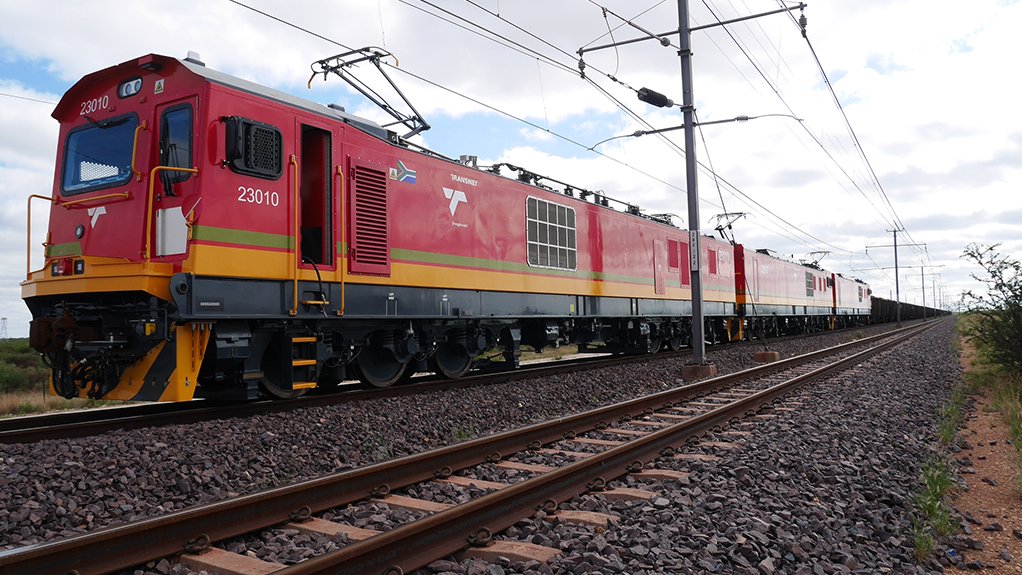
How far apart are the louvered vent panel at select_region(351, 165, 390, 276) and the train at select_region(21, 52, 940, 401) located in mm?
23

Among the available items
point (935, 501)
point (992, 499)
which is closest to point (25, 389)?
point (935, 501)

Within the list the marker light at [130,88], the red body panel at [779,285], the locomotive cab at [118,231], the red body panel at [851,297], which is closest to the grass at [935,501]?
the locomotive cab at [118,231]

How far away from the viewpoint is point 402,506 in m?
4.54

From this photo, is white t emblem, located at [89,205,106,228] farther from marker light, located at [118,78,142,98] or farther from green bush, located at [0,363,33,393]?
green bush, located at [0,363,33,393]

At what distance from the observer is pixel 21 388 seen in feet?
55.3

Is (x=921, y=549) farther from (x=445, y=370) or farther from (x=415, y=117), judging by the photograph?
(x=415, y=117)

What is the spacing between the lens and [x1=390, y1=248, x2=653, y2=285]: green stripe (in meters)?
9.50

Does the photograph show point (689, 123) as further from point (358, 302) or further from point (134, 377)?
point (134, 377)

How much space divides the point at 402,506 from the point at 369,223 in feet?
16.3

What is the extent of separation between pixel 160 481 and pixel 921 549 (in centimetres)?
490

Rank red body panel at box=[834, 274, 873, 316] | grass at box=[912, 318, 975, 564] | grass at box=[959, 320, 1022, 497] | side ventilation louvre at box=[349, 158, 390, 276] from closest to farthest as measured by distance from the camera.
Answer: grass at box=[912, 318, 975, 564] → grass at box=[959, 320, 1022, 497] → side ventilation louvre at box=[349, 158, 390, 276] → red body panel at box=[834, 274, 873, 316]

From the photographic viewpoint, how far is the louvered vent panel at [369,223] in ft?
28.2

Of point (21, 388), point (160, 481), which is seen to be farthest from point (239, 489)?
point (21, 388)

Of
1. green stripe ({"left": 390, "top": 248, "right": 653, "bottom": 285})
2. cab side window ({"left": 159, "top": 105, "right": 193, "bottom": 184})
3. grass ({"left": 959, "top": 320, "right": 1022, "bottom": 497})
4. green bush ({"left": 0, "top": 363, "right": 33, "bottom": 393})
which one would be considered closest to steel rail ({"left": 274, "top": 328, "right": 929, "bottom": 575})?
grass ({"left": 959, "top": 320, "right": 1022, "bottom": 497})
